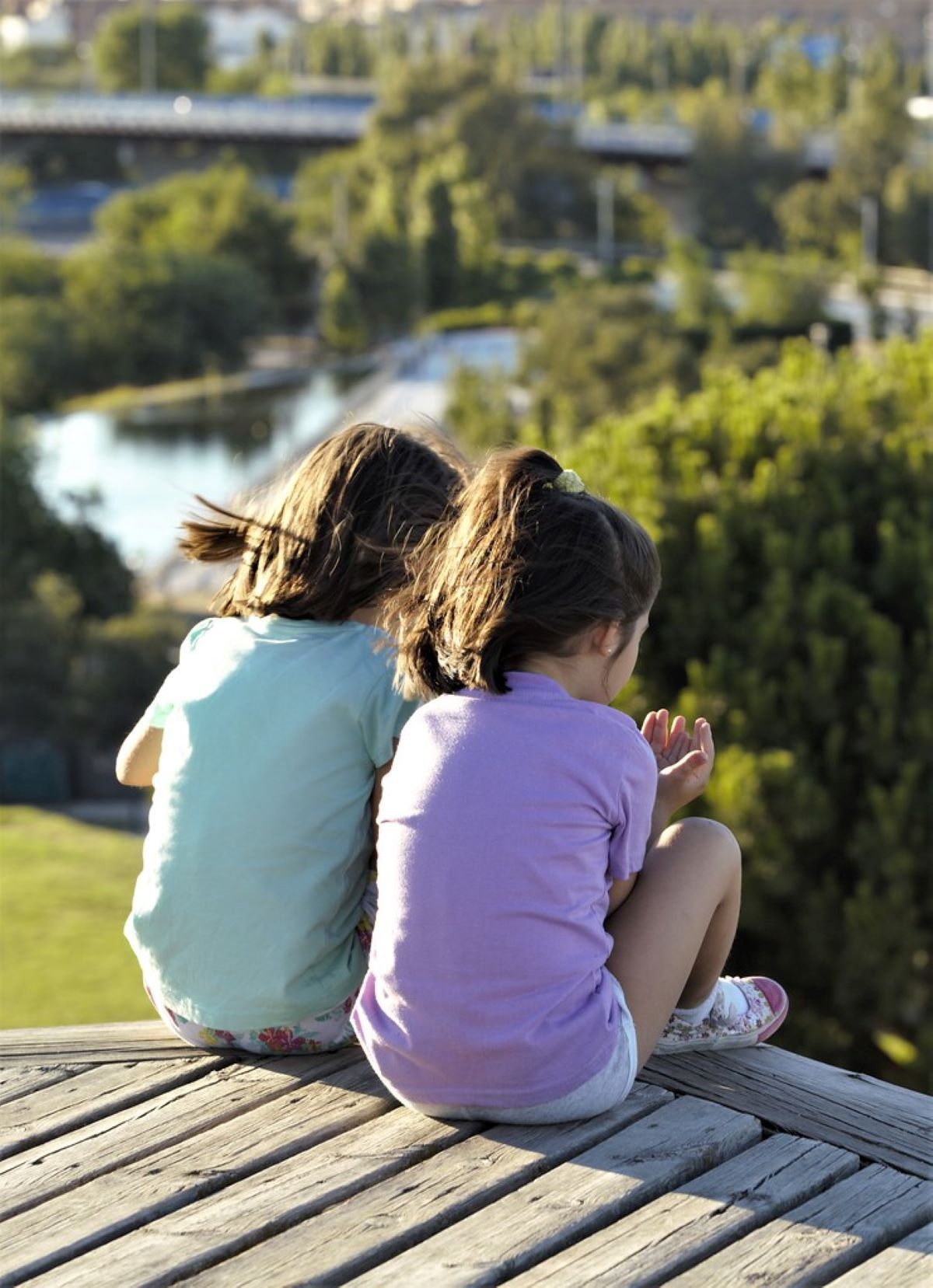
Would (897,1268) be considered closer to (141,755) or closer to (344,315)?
(141,755)

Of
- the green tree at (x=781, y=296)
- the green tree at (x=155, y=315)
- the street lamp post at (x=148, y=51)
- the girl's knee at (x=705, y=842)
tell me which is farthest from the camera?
the street lamp post at (x=148, y=51)

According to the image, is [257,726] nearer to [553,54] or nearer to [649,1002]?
[649,1002]

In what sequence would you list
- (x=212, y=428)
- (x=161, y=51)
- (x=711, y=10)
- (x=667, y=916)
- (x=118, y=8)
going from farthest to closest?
(x=118, y=8) < (x=711, y=10) < (x=161, y=51) < (x=212, y=428) < (x=667, y=916)

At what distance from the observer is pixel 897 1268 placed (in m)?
1.25

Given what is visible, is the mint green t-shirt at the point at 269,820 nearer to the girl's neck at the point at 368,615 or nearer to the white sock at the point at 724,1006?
the girl's neck at the point at 368,615

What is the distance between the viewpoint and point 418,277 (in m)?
27.4

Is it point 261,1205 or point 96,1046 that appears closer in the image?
point 261,1205

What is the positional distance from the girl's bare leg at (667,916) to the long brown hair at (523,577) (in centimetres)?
20

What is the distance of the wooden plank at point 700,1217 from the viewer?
1234 mm

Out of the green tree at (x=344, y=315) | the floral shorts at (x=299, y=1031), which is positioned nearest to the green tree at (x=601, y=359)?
the green tree at (x=344, y=315)

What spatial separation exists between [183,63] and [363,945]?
1582 inches

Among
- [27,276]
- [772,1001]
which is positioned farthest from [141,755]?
[27,276]

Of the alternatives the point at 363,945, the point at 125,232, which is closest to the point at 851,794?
the point at 363,945

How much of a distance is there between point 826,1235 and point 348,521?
0.74m
